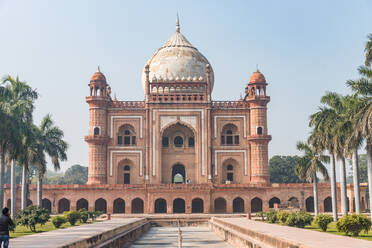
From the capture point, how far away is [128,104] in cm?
4738

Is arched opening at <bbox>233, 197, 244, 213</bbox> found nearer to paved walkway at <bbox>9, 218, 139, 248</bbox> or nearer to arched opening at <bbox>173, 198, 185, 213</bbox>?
arched opening at <bbox>173, 198, 185, 213</bbox>

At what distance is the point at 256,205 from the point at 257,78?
12159 mm

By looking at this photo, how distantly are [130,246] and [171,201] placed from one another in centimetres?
2215

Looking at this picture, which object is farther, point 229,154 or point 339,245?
point 229,154

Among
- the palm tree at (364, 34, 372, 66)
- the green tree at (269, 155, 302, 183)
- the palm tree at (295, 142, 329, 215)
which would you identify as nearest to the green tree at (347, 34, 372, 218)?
the palm tree at (364, 34, 372, 66)

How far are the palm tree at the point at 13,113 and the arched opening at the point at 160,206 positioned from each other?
1833cm

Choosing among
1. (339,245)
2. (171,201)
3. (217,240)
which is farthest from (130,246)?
(171,201)

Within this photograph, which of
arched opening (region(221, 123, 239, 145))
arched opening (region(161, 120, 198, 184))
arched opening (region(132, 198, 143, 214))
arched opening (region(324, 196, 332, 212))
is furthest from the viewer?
arched opening (region(221, 123, 239, 145))

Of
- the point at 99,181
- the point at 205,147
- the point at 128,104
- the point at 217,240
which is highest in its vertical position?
the point at 128,104

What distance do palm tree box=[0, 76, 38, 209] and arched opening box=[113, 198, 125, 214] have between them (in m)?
16.4

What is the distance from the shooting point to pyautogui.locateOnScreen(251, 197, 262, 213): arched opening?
45.2 m

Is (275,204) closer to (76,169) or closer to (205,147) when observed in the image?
(205,147)

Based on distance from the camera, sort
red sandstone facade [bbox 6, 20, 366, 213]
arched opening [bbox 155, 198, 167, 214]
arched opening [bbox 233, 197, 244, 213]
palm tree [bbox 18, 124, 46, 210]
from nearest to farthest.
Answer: palm tree [bbox 18, 124, 46, 210] → red sandstone facade [bbox 6, 20, 366, 213] → arched opening [bbox 155, 198, 167, 214] → arched opening [bbox 233, 197, 244, 213]

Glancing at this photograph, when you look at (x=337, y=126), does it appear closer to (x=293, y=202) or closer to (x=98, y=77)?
(x=293, y=202)
